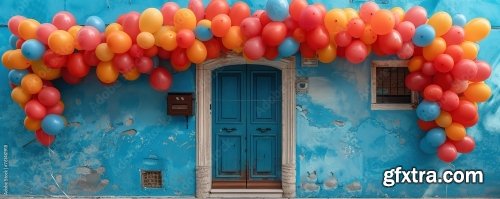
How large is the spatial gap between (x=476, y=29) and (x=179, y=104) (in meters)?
4.58

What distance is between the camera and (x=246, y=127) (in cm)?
858

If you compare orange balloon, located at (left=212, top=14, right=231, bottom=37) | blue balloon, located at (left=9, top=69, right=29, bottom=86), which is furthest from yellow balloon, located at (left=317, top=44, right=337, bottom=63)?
blue balloon, located at (left=9, top=69, right=29, bottom=86)

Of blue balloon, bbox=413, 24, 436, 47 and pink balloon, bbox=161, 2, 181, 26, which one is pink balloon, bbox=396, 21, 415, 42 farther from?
pink balloon, bbox=161, 2, 181, 26

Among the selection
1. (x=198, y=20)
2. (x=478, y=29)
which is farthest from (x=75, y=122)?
(x=478, y=29)

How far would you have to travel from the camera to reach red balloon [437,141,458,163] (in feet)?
25.3

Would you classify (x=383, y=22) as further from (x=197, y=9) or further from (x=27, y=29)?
(x=27, y=29)

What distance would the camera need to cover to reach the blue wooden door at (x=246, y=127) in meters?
8.50

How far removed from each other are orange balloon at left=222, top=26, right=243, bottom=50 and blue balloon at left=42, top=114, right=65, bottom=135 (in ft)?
9.39

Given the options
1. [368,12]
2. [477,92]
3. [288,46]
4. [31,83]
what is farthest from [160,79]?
[477,92]

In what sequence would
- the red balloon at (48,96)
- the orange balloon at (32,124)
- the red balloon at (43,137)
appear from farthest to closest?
1. the red balloon at (43,137)
2. the orange balloon at (32,124)
3. the red balloon at (48,96)

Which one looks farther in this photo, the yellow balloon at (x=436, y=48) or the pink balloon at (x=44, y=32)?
the pink balloon at (x=44, y=32)

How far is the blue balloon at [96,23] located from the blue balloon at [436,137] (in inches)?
204

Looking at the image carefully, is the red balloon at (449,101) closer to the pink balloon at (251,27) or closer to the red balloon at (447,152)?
the red balloon at (447,152)

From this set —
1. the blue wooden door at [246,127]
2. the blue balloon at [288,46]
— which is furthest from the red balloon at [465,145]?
the blue balloon at [288,46]
